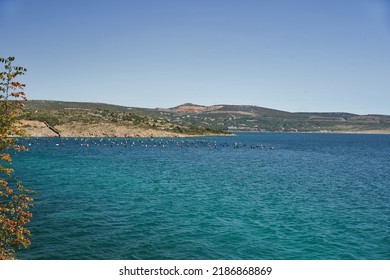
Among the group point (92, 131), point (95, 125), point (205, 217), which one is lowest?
point (205, 217)

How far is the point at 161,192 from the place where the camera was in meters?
41.9

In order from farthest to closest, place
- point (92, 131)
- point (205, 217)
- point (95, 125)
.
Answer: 1. point (95, 125)
2. point (92, 131)
3. point (205, 217)

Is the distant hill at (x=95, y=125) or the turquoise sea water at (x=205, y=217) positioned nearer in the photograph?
the turquoise sea water at (x=205, y=217)

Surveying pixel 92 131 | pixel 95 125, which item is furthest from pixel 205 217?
pixel 95 125

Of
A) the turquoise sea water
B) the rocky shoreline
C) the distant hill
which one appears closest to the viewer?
the turquoise sea water

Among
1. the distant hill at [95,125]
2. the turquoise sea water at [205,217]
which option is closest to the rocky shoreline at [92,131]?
the distant hill at [95,125]

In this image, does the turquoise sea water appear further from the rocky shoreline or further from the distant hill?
the distant hill

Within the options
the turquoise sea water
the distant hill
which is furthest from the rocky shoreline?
the turquoise sea water

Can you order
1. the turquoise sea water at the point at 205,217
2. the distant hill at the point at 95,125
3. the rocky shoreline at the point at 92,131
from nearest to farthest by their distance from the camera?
the turquoise sea water at the point at 205,217
the rocky shoreline at the point at 92,131
the distant hill at the point at 95,125

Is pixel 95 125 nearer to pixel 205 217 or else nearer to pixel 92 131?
pixel 92 131

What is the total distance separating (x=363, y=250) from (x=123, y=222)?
1846 centimetres

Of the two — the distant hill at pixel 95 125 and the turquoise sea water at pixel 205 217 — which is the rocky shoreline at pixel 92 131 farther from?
the turquoise sea water at pixel 205 217

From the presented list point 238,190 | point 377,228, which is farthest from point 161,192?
point 377,228
